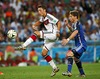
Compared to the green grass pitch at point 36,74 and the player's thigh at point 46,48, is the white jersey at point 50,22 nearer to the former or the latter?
the player's thigh at point 46,48

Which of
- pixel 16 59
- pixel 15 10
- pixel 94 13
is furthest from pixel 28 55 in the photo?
pixel 94 13

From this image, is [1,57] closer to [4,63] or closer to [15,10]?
[4,63]

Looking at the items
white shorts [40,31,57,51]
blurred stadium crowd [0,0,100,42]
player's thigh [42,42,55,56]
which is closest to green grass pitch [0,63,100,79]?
player's thigh [42,42,55,56]

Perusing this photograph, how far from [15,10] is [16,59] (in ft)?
15.8

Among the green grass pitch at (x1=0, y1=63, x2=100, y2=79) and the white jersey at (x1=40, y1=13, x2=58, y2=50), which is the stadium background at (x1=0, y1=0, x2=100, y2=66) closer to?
the green grass pitch at (x1=0, y1=63, x2=100, y2=79)

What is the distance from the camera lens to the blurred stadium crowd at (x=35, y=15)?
90.4ft

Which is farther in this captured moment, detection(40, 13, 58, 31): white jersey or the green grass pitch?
detection(40, 13, 58, 31): white jersey

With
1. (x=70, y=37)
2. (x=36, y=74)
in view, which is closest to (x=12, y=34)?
(x=36, y=74)

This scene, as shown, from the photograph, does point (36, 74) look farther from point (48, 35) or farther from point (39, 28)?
point (39, 28)

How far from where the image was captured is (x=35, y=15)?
96.4ft

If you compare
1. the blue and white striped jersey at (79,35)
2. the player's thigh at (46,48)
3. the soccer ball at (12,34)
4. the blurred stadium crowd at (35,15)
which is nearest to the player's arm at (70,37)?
the blue and white striped jersey at (79,35)

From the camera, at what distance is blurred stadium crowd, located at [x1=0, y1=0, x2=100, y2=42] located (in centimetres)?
2756

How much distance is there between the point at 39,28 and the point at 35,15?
240 centimetres

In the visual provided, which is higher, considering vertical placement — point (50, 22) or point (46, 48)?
point (50, 22)
